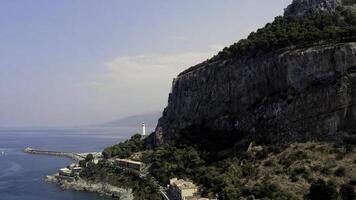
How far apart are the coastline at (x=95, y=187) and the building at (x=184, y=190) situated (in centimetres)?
696

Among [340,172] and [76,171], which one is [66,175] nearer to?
[76,171]

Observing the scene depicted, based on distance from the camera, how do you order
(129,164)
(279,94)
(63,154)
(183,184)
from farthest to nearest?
(63,154), (129,164), (279,94), (183,184)

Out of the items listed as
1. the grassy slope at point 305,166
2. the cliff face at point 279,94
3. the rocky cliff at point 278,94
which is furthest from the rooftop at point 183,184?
the cliff face at point 279,94

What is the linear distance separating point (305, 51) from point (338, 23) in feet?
37.9

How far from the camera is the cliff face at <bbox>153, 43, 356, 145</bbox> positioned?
57.6m

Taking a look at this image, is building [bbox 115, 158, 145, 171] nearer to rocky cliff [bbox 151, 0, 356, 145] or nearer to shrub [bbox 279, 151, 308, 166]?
rocky cliff [bbox 151, 0, 356, 145]

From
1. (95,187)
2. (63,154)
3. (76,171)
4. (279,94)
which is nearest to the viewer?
(279,94)

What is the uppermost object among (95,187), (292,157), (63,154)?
(292,157)

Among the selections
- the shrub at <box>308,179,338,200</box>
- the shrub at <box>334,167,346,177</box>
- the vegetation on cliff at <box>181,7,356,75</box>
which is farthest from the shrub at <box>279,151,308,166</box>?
the vegetation on cliff at <box>181,7,356,75</box>

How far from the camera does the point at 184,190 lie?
2279 inches

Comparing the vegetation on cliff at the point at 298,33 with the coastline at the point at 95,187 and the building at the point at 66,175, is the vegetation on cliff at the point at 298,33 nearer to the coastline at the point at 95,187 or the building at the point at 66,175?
the coastline at the point at 95,187

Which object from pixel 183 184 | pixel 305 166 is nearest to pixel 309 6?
pixel 305 166

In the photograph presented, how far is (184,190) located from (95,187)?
24.1 meters

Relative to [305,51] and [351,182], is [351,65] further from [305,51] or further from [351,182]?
[351,182]
